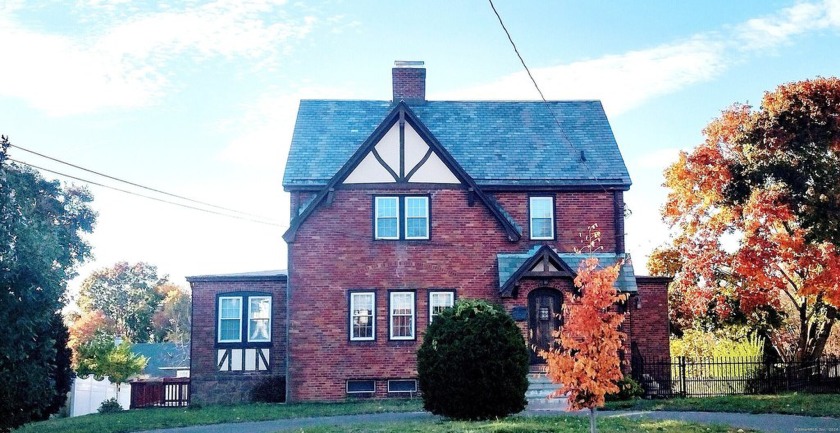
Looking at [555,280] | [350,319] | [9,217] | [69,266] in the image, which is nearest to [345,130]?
[350,319]

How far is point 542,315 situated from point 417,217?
500cm

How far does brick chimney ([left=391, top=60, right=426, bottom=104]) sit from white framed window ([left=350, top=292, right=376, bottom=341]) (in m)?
8.24

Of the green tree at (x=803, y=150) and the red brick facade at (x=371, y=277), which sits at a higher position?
the green tree at (x=803, y=150)

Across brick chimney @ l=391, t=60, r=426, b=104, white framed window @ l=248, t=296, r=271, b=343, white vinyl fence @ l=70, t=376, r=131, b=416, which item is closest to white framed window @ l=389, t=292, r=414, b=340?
white framed window @ l=248, t=296, r=271, b=343

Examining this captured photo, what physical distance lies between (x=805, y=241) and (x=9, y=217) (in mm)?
25673

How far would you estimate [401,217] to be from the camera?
28.9 metres

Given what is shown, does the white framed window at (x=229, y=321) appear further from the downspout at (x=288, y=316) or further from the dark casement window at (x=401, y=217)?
the dark casement window at (x=401, y=217)

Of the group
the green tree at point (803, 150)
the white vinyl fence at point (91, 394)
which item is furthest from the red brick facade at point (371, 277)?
the white vinyl fence at point (91, 394)

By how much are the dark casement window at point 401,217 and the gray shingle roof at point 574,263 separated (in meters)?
2.65

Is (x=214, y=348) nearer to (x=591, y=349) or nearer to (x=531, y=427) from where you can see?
(x=531, y=427)

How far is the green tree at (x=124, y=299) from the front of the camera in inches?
3457

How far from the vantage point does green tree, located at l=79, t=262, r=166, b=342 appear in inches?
3457

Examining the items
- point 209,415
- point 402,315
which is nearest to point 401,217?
point 402,315

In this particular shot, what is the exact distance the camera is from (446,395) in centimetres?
1825
